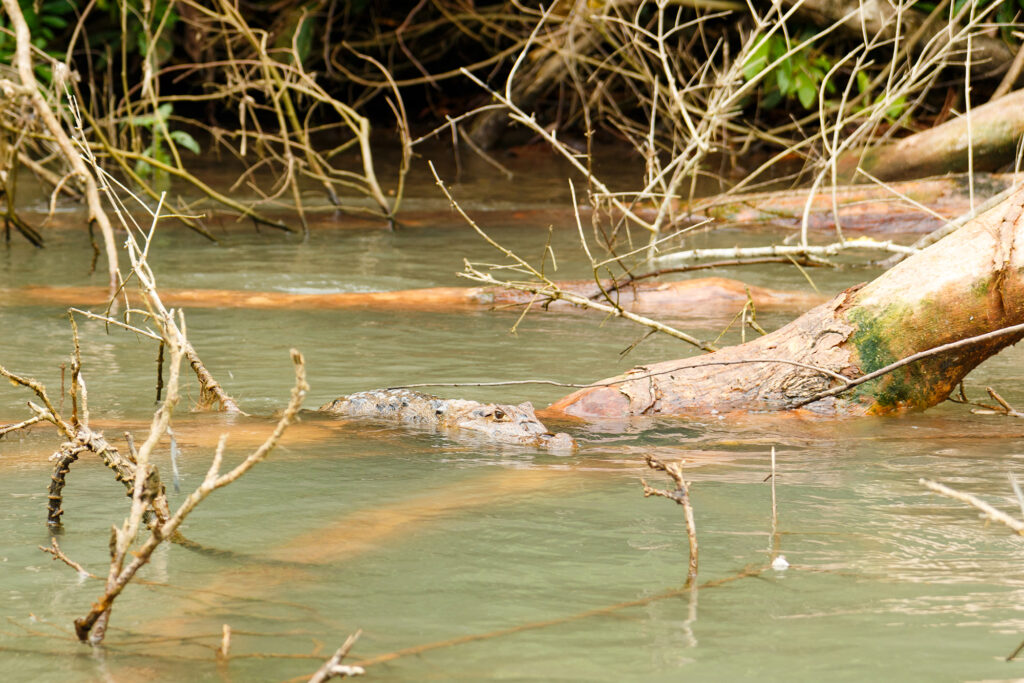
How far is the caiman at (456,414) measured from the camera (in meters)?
4.35

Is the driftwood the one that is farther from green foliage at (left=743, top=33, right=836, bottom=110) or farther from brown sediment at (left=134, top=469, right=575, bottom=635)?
brown sediment at (left=134, top=469, right=575, bottom=635)

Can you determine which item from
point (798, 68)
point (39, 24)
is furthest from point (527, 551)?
point (39, 24)

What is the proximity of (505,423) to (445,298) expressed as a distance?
9.25ft

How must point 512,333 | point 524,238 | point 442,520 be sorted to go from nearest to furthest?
point 442,520 → point 512,333 → point 524,238

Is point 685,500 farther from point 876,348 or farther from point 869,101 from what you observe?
point 869,101

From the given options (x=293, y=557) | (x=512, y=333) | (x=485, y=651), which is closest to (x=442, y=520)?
(x=293, y=557)

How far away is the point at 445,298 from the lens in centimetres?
717

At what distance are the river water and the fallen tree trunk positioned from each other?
13 cm

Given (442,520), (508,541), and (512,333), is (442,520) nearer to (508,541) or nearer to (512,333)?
(508,541)

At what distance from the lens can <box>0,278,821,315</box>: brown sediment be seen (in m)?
6.90

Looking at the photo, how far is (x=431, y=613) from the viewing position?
2.79 meters

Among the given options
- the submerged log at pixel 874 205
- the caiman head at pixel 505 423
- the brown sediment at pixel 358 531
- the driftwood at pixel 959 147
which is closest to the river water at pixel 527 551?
the brown sediment at pixel 358 531

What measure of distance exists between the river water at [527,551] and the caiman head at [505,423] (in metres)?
0.12

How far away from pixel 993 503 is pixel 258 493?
86.3 inches
